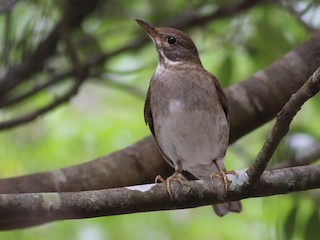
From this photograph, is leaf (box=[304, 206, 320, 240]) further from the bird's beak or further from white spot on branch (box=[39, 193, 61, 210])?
the bird's beak

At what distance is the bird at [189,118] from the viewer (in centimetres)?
522

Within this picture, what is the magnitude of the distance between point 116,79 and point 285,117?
3266 mm

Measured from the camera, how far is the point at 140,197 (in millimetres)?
3736

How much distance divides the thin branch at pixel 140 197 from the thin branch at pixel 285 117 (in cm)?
16

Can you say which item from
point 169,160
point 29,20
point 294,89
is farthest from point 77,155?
point 294,89


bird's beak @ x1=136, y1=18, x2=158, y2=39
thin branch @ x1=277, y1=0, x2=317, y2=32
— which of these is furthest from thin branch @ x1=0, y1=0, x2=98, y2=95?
thin branch @ x1=277, y1=0, x2=317, y2=32

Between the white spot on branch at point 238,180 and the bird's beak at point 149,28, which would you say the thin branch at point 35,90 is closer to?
the bird's beak at point 149,28

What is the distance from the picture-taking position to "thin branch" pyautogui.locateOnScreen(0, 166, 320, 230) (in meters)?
3.49

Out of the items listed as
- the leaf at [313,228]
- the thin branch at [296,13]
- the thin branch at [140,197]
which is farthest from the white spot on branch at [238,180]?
the thin branch at [296,13]

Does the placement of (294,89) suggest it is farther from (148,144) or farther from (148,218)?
(148,218)

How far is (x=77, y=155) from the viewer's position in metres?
7.07

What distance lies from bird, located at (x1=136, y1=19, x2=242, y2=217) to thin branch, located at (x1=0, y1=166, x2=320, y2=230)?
1104 mm

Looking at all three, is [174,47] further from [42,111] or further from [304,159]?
[304,159]

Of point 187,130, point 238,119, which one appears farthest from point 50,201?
point 238,119
